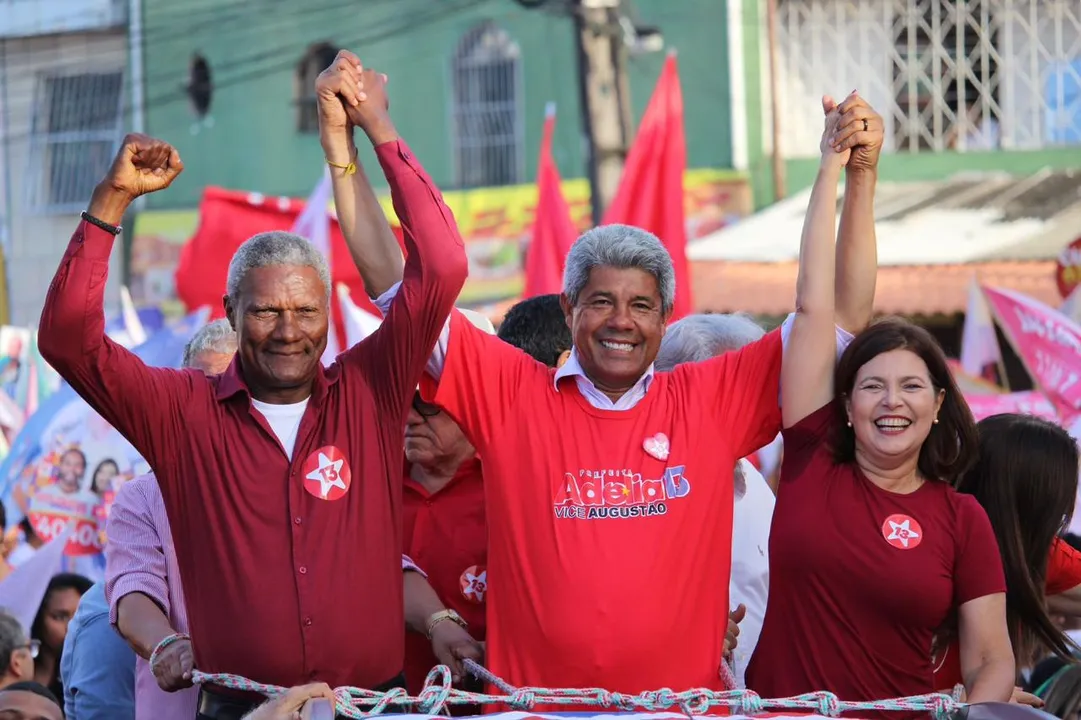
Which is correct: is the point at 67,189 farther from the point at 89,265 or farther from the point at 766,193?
the point at 89,265

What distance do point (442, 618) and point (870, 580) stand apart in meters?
1.04

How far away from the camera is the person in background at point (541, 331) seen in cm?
436

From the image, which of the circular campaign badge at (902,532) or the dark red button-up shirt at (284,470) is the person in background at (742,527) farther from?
the dark red button-up shirt at (284,470)

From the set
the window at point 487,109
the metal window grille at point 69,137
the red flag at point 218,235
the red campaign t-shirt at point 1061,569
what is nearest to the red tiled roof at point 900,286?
the red flag at point 218,235

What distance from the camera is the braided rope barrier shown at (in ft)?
10.9

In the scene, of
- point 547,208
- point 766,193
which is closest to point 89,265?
point 547,208

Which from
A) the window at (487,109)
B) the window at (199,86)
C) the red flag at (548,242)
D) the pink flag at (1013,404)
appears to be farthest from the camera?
the window at (199,86)

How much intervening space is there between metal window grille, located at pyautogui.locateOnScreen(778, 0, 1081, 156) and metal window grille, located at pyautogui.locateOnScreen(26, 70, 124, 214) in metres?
8.35

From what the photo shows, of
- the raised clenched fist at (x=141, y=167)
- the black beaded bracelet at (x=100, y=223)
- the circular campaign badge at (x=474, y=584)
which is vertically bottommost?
the circular campaign badge at (x=474, y=584)

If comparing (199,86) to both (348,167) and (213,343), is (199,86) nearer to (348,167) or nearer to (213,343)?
(213,343)

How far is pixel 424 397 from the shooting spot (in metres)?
3.73

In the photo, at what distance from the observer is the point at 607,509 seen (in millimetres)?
3557

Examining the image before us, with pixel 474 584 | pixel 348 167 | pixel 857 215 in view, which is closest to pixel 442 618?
pixel 474 584

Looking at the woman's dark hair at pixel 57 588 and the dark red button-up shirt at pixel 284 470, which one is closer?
the dark red button-up shirt at pixel 284 470
